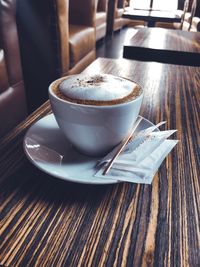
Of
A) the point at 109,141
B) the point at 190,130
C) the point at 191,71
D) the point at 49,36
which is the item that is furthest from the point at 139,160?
the point at 49,36

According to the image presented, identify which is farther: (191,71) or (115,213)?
(191,71)

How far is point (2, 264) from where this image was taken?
0.67 ft

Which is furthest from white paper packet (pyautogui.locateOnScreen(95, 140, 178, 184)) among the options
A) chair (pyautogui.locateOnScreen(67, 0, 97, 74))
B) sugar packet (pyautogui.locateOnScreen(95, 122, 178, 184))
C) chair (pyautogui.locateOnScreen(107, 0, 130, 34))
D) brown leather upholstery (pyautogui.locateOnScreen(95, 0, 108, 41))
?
chair (pyautogui.locateOnScreen(107, 0, 130, 34))

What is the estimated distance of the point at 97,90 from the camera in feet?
0.94

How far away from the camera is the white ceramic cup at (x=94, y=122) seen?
273 millimetres

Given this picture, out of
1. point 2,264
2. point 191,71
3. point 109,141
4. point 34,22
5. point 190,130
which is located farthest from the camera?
point 34,22

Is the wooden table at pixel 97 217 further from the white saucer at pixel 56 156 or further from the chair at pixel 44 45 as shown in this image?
the chair at pixel 44 45

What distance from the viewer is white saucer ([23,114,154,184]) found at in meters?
0.27

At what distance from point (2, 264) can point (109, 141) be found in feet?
0.53

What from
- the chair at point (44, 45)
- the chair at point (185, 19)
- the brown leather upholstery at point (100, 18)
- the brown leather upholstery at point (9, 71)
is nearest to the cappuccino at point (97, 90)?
the brown leather upholstery at point (9, 71)

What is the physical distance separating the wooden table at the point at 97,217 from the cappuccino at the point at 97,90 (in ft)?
0.31

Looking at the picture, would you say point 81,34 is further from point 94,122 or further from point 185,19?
point 185,19

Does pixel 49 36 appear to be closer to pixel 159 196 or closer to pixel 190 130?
pixel 190 130

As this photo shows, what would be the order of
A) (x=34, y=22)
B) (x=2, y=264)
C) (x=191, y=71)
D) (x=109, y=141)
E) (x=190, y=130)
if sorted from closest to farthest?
(x=2, y=264), (x=109, y=141), (x=190, y=130), (x=191, y=71), (x=34, y=22)
